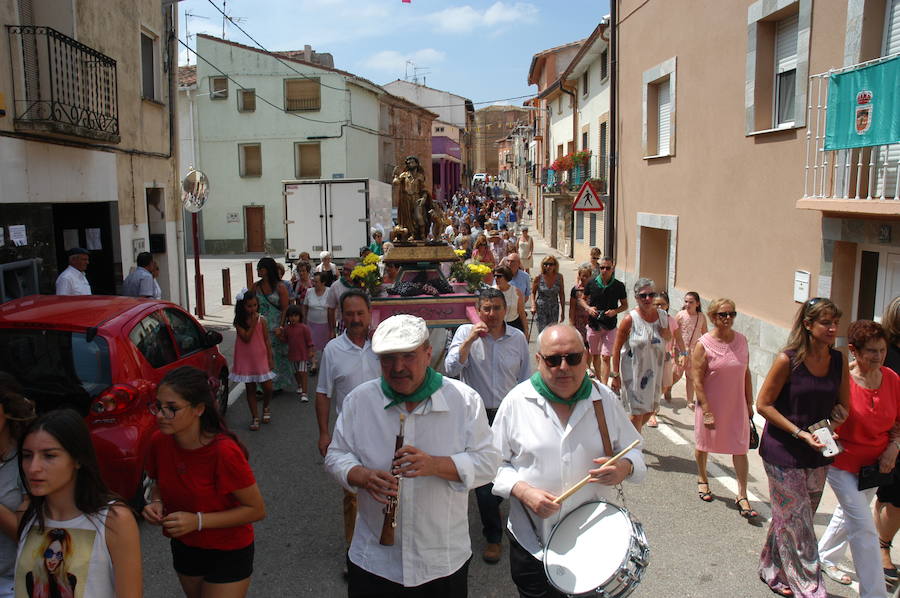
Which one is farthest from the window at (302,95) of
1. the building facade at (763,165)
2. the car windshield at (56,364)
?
the car windshield at (56,364)

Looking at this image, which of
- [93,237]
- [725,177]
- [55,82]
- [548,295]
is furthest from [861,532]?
[93,237]

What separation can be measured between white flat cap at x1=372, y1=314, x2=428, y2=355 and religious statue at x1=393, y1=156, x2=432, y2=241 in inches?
279

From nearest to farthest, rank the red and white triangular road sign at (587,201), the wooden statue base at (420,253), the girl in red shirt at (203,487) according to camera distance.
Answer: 1. the girl in red shirt at (203,487)
2. the wooden statue base at (420,253)
3. the red and white triangular road sign at (587,201)

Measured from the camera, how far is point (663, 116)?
13516mm

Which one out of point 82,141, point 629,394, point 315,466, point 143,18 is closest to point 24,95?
point 82,141

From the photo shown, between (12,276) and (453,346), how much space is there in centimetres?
668

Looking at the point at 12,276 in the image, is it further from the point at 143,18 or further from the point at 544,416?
the point at 544,416

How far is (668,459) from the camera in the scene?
6.82m

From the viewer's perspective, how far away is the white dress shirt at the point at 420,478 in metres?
2.89

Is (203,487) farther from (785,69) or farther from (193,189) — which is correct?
(193,189)

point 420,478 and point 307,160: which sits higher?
point 307,160

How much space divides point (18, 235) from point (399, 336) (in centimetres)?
850

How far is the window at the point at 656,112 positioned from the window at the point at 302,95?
20282 mm

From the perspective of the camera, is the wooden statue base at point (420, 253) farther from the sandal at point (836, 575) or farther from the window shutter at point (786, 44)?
the sandal at point (836, 575)
